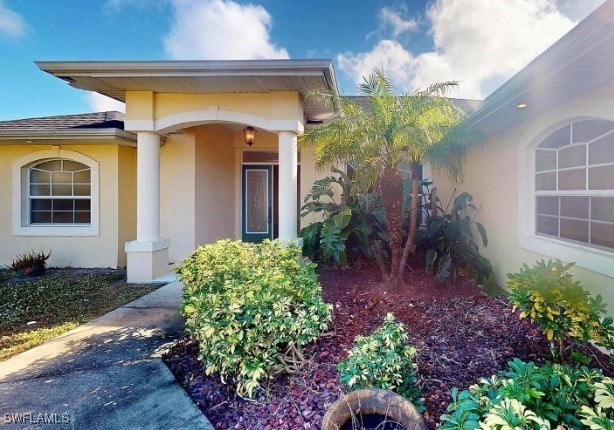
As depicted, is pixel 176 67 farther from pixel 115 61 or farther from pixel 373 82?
pixel 373 82

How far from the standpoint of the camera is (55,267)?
8562mm

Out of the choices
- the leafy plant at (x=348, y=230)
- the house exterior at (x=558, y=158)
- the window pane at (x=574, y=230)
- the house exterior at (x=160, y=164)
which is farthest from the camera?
the house exterior at (x=160, y=164)

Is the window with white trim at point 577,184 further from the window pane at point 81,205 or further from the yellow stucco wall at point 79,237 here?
the window pane at point 81,205

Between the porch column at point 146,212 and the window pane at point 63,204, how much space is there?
315 centimetres

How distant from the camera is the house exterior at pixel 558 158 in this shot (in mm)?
3283

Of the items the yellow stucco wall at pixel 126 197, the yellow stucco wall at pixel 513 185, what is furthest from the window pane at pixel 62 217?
the yellow stucco wall at pixel 513 185

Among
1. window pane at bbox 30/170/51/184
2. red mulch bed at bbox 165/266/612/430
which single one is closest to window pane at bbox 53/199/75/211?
window pane at bbox 30/170/51/184

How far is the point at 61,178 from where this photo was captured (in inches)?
344

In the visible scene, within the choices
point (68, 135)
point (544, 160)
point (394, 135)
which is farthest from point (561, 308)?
point (68, 135)

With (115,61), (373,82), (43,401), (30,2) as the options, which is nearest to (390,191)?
(373,82)

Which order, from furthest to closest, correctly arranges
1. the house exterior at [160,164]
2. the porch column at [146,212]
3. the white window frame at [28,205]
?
1. the white window frame at [28,205]
2. the porch column at [146,212]
3. the house exterior at [160,164]

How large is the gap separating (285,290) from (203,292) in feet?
3.02

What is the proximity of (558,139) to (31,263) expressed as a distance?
1145 cm

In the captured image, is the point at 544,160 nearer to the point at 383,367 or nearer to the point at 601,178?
the point at 601,178
